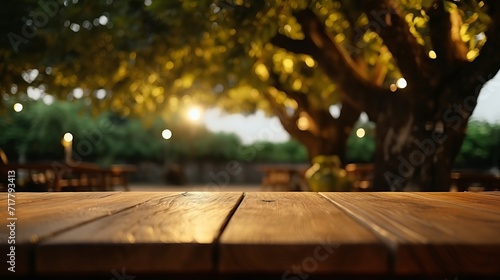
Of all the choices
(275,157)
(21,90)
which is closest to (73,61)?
(21,90)

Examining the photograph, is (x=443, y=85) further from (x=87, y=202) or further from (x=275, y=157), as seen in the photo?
(x=275, y=157)

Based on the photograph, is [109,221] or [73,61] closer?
[109,221]

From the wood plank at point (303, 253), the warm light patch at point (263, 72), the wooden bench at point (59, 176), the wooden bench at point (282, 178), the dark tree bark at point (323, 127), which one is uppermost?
the warm light patch at point (263, 72)

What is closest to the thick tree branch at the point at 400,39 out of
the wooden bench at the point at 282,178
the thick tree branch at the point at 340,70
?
the thick tree branch at the point at 340,70

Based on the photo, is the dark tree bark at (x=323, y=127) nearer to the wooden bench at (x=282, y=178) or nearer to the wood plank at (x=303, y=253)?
the wooden bench at (x=282, y=178)

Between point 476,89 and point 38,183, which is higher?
point 476,89

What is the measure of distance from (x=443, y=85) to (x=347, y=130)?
4384 mm

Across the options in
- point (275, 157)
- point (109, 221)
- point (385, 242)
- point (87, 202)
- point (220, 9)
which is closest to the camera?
point (385, 242)

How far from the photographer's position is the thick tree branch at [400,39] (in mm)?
4352

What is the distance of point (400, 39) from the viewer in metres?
4.49

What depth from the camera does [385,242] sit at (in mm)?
809

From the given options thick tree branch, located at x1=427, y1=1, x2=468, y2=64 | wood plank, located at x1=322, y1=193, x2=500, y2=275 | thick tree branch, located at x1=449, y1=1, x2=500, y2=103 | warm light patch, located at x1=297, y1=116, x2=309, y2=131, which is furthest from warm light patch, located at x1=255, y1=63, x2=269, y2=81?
wood plank, located at x1=322, y1=193, x2=500, y2=275

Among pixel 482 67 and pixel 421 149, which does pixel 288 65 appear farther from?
pixel 482 67

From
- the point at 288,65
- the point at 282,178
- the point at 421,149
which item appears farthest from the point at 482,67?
the point at 282,178
